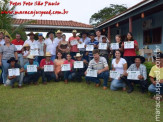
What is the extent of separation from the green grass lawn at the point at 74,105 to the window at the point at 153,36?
6140mm

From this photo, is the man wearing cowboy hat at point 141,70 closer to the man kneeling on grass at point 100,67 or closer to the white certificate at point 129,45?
the white certificate at point 129,45

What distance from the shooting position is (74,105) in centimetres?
445

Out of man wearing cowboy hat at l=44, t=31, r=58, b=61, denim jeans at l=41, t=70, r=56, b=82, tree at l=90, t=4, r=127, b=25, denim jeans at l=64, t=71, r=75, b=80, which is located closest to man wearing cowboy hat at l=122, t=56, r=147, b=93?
denim jeans at l=64, t=71, r=75, b=80

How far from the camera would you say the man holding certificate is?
6.94m

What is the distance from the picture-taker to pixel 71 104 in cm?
452

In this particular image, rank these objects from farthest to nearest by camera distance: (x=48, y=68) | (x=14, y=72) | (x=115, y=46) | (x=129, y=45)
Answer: (x=48, y=68) < (x=115, y=46) < (x=14, y=72) < (x=129, y=45)

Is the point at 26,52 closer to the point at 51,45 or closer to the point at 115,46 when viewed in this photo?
the point at 51,45

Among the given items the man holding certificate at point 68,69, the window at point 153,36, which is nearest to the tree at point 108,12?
the window at point 153,36

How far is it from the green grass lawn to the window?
6.14m

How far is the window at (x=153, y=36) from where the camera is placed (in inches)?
421

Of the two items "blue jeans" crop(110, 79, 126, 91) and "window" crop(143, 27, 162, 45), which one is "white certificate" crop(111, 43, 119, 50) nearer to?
"blue jeans" crop(110, 79, 126, 91)

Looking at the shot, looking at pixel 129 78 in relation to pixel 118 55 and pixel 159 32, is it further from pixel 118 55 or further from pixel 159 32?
pixel 159 32

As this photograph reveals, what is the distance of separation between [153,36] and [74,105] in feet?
28.3

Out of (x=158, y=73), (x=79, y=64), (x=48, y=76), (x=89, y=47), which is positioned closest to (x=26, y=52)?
(x=48, y=76)
